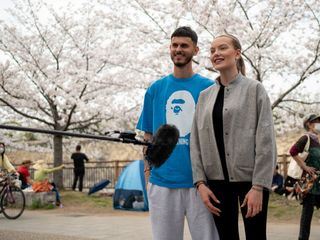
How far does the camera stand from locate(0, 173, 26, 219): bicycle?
414 inches

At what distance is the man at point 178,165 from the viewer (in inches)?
109

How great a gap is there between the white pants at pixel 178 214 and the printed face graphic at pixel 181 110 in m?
0.37

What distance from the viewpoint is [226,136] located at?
101 inches

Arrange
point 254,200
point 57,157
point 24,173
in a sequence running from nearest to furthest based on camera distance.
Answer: point 254,200 < point 24,173 < point 57,157

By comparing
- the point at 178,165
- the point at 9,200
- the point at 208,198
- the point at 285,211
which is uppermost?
the point at 178,165

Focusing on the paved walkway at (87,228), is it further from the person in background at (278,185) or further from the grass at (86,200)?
the person in background at (278,185)

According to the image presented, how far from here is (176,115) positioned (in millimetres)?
2898

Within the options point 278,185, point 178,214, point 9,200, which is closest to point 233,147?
point 178,214

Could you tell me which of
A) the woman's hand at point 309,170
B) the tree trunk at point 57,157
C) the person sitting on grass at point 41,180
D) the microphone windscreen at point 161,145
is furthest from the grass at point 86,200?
the microphone windscreen at point 161,145

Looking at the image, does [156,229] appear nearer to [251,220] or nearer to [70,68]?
[251,220]

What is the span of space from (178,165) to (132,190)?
930 centimetres

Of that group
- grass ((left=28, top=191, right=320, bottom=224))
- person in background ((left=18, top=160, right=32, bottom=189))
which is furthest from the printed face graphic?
person in background ((left=18, top=160, right=32, bottom=189))

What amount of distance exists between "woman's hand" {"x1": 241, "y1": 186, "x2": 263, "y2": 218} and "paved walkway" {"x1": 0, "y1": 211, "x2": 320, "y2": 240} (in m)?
4.75

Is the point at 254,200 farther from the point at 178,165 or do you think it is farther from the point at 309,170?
the point at 309,170
